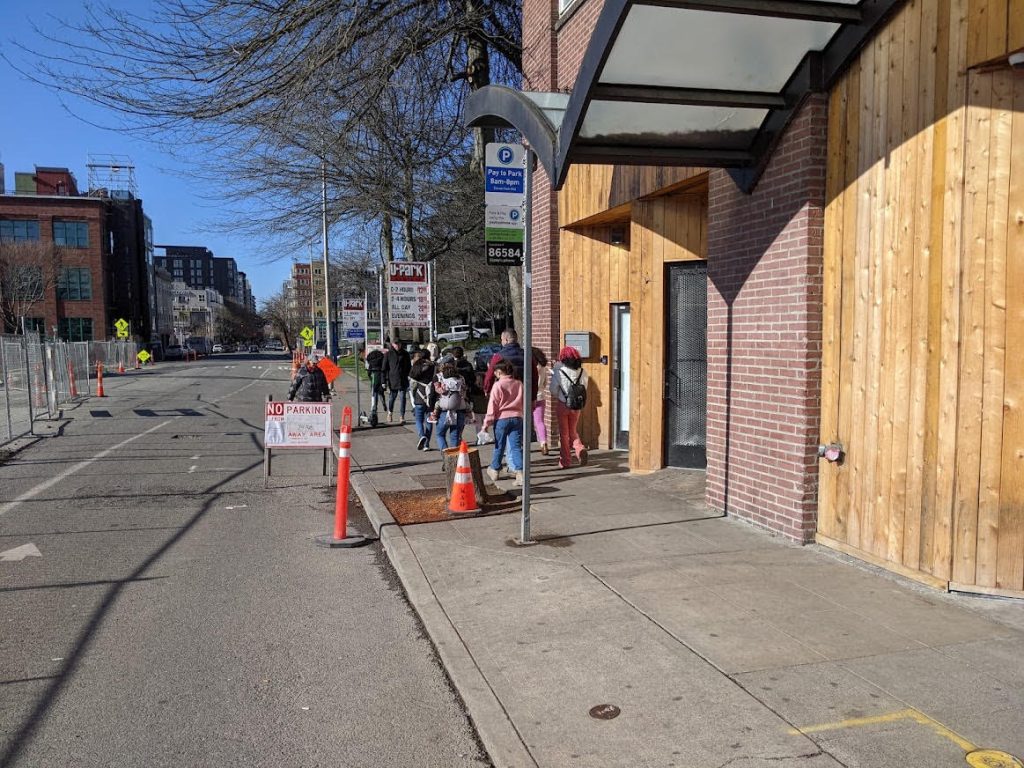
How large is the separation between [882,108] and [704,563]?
3504 mm

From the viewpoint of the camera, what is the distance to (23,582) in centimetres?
607

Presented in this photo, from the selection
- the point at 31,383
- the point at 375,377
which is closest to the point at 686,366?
the point at 375,377

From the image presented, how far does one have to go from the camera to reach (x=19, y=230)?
2405 inches

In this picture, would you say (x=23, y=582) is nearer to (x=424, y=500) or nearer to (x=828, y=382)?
(x=424, y=500)

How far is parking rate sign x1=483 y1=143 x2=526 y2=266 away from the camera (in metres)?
6.95

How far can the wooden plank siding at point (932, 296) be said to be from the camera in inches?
189

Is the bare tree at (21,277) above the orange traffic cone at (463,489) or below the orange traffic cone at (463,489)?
A: above

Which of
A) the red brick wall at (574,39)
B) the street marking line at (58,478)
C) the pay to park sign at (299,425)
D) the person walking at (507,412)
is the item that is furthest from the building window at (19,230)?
the person walking at (507,412)

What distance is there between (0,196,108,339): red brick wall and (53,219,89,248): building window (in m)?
0.31

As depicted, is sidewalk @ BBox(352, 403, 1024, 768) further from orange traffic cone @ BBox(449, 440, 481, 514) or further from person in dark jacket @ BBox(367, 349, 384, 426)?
person in dark jacket @ BBox(367, 349, 384, 426)

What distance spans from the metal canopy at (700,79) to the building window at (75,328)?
213 feet

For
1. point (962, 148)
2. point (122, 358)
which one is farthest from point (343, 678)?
point (122, 358)

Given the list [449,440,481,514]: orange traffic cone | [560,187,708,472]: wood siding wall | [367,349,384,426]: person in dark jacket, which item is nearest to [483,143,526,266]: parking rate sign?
[449,440,481,514]: orange traffic cone

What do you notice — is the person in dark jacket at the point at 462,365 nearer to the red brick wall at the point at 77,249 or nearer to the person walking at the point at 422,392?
the person walking at the point at 422,392
